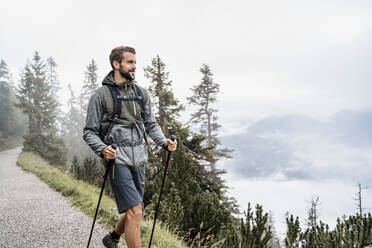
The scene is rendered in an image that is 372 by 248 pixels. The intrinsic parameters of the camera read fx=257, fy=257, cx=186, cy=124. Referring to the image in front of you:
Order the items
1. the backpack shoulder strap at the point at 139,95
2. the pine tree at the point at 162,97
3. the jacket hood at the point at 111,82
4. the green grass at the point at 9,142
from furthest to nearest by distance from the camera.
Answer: the green grass at the point at 9,142 → the pine tree at the point at 162,97 → the backpack shoulder strap at the point at 139,95 → the jacket hood at the point at 111,82

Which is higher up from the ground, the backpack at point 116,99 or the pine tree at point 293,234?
the backpack at point 116,99

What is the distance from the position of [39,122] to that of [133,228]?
94.2 ft

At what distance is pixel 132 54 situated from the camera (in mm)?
2811

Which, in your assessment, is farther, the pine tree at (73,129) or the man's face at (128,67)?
the pine tree at (73,129)

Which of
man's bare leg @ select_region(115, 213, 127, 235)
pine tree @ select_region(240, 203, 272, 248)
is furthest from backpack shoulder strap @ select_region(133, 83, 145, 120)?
pine tree @ select_region(240, 203, 272, 248)

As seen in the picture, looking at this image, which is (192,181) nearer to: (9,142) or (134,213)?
(134,213)

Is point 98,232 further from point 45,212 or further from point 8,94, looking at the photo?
point 8,94

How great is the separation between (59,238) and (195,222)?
2991 millimetres

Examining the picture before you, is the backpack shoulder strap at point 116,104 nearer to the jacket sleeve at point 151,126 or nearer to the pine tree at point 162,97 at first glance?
the jacket sleeve at point 151,126

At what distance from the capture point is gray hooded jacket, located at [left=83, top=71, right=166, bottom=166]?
256cm

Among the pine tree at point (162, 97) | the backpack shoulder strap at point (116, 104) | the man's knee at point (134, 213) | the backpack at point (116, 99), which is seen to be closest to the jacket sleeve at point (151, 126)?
the backpack at point (116, 99)

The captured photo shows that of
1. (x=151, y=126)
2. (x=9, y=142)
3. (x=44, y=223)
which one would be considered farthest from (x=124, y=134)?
(x=9, y=142)

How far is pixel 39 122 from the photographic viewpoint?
27016 millimetres

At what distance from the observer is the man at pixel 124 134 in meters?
2.51
